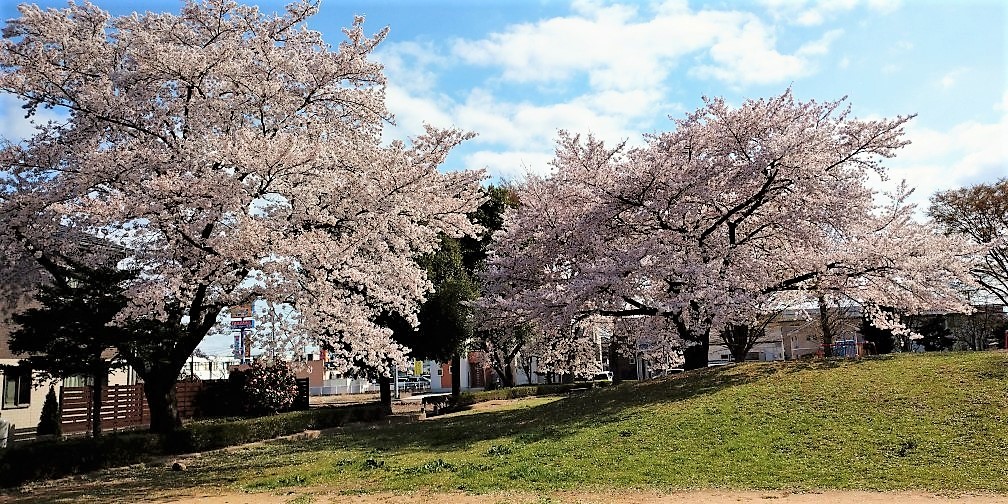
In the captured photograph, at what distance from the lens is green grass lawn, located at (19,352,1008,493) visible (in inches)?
390

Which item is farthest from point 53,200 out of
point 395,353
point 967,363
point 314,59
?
point 967,363

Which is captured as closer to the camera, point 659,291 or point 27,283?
point 27,283

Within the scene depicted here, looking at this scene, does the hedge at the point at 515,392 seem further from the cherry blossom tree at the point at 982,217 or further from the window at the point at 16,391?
the cherry blossom tree at the point at 982,217

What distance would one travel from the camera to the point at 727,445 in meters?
11.7

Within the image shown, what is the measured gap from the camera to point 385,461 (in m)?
12.9

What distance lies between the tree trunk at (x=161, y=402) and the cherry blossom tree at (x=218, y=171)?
5 centimetres

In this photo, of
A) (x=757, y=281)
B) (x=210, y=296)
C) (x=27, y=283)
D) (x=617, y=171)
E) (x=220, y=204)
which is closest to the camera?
(x=220, y=204)

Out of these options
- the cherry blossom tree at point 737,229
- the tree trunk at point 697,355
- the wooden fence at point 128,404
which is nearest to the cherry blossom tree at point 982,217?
the cherry blossom tree at point 737,229

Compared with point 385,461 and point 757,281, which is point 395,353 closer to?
point 385,461

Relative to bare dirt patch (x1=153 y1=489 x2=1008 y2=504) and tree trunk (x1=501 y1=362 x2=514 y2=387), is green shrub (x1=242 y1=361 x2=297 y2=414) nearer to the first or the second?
tree trunk (x1=501 y1=362 x2=514 y2=387)

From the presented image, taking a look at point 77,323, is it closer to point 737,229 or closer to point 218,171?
point 218,171

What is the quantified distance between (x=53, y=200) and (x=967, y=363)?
1933 centimetres

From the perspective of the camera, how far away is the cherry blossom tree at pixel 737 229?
1820 cm

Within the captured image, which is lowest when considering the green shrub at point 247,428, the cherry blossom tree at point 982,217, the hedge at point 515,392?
the hedge at point 515,392
